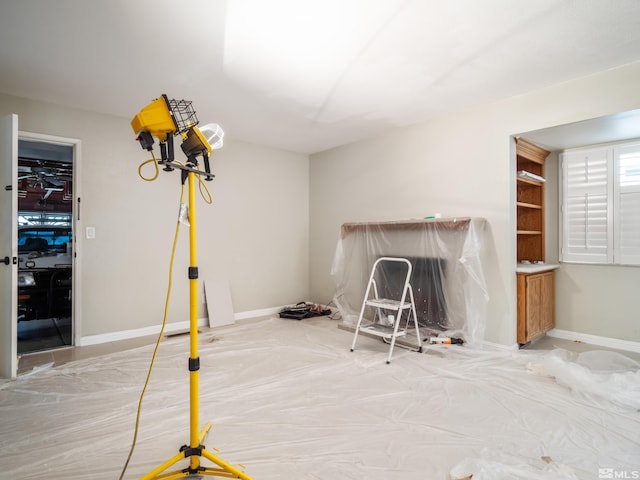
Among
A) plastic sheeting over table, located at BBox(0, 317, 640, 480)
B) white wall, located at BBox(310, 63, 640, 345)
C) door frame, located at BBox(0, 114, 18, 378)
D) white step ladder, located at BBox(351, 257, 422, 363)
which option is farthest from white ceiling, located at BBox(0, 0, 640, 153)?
plastic sheeting over table, located at BBox(0, 317, 640, 480)

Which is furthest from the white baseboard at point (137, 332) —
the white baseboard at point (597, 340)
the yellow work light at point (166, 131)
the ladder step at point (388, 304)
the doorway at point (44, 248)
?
the white baseboard at point (597, 340)

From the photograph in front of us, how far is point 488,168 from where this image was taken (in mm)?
3227

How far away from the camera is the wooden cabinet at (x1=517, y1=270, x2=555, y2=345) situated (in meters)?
3.16

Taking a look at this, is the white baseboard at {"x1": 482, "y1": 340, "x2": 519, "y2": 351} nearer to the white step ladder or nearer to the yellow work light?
the white step ladder

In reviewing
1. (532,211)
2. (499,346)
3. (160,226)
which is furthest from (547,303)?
(160,226)

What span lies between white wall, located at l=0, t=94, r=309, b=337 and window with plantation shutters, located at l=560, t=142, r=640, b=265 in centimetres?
344

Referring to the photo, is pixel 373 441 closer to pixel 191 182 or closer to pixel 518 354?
pixel 191 182

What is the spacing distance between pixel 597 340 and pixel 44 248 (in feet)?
23.3

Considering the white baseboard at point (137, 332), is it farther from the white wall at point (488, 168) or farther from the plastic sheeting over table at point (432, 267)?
the white wall at point (488, 168)

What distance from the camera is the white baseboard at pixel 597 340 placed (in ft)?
10.6

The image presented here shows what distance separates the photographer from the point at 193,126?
1467mm

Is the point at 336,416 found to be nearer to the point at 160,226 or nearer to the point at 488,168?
the point at 488,168

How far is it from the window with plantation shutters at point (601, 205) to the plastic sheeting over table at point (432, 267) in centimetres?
129

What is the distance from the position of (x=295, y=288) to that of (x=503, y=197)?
10.2 ft
